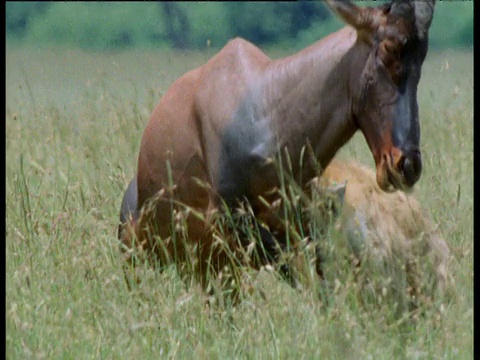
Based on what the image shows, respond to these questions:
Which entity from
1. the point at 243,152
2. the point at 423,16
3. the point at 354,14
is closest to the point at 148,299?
the point at 243,152

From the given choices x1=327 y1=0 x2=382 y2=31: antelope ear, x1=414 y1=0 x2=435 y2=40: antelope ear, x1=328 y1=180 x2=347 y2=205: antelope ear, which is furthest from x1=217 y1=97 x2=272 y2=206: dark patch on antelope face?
x1=414 y1=0 x2=435 y2=40: antelope ear

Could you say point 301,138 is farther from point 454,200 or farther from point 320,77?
point 454,200

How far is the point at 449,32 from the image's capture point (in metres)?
9.21

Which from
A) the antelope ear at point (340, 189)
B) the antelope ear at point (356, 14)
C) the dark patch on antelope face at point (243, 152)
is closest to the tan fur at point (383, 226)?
the antelope ear at point (340, 189)

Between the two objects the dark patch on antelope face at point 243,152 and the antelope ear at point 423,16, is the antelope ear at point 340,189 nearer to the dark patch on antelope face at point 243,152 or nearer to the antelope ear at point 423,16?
the dark patch on antelope face at point 243,152

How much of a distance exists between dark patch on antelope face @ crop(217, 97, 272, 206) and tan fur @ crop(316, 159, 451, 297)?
1.13ft

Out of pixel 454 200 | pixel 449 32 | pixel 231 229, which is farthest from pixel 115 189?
pixel 449 32

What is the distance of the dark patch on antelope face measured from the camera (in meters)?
6.02

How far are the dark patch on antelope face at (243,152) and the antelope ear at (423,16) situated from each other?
85cm

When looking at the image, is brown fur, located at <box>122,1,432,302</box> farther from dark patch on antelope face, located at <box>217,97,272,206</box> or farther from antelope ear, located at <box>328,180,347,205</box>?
antelope ear, located at <box>328,180,347,205</box>

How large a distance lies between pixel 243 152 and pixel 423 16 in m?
1.00

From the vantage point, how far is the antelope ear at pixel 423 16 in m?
5.47

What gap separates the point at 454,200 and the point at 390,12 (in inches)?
47.3

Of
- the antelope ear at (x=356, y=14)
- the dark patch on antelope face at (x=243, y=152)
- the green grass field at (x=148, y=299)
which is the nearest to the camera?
the green grass field at (x=148, y=299)
